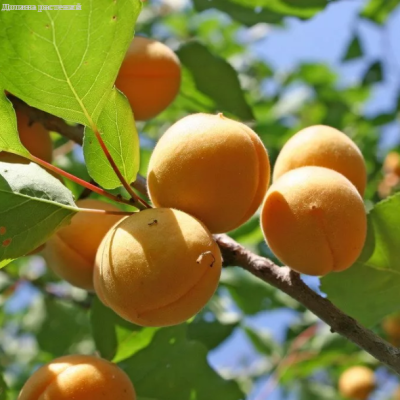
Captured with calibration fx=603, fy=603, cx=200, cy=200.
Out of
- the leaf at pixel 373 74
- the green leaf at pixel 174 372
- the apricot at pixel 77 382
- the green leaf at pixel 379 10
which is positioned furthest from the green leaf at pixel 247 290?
the leaf at pixel 373 74

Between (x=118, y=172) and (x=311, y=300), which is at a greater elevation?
(x=118, y=172)

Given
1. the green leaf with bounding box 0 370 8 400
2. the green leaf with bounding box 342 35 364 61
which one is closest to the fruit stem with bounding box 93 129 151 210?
the green leaf with bounding box 0 370 8 400

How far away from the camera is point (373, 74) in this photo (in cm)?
328

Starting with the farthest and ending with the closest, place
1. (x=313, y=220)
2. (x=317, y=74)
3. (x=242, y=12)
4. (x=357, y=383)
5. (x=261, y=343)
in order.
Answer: (x=317, y=74)
(x=357, y=383)
(x=261, y=343)
(x=242, y=12)
(x=313, y=220)

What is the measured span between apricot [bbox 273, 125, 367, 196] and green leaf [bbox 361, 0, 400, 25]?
1.78 meters

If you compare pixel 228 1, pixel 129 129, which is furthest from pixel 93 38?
pixel 228 1

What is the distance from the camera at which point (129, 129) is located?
41.1 inches

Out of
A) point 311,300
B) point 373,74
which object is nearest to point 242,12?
point 311,300

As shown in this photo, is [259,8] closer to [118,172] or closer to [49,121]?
[49,121]

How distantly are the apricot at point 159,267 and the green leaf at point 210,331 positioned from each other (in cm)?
92

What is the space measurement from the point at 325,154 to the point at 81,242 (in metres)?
0.52

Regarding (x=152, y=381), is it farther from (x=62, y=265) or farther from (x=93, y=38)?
(x=93, y=38)

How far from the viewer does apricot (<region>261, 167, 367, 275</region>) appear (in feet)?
3.32

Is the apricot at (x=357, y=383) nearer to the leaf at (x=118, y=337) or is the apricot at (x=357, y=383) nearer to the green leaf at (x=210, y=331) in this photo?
the green leaf at (x=210, y=331)
